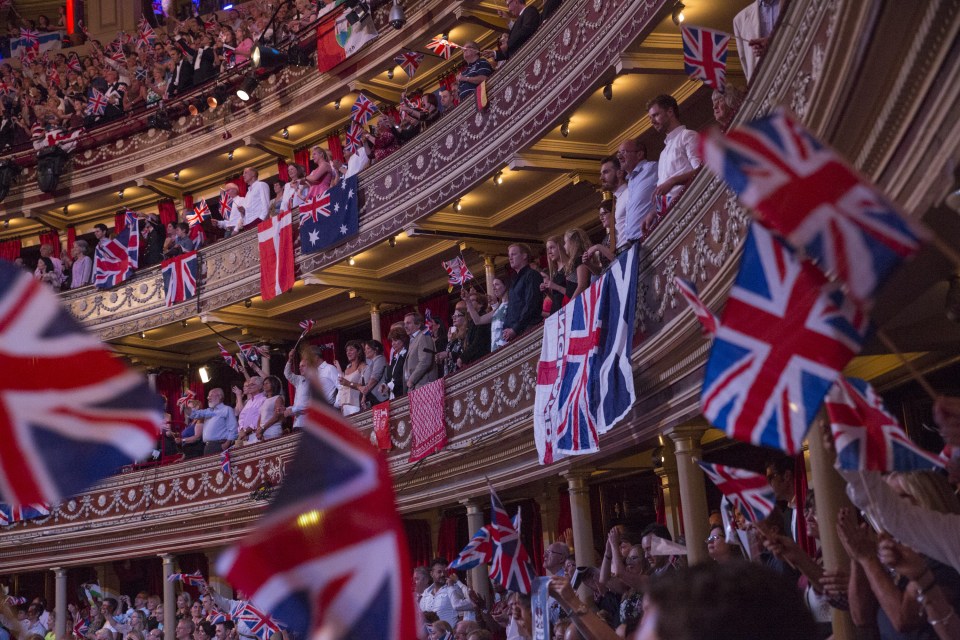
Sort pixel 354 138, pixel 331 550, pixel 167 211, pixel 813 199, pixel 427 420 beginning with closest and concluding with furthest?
1. pixel 331 550
2. pixel 813 199
3. pixel 427 420
4. pixel 354 138
5. pixel 167 211

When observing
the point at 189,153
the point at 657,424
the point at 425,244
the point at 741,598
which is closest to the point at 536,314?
the point at 657,424

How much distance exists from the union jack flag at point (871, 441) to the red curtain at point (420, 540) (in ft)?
43.8

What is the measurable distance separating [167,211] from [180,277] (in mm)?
3294

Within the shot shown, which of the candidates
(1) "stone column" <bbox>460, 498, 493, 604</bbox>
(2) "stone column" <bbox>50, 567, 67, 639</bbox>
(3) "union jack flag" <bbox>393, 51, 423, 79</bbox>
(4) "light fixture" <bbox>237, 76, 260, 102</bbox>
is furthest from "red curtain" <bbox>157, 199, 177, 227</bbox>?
(1) "stone column" <bbox>460, 498, 493, 604</bbox>

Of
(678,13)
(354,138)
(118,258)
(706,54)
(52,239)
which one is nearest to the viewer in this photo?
(706,54)

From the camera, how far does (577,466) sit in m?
11.5

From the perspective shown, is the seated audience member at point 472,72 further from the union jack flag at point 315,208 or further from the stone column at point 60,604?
the stone column at point 60,604

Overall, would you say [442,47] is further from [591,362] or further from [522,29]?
[591,362]

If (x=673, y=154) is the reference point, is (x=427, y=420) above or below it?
below

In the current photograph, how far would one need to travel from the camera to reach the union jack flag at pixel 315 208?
17453 mm

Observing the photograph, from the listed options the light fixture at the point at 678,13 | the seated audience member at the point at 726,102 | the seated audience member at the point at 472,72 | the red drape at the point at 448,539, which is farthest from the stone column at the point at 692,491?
the red drape at the point at 448,539

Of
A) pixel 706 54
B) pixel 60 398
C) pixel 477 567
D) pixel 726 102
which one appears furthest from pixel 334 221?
pixel 60 398

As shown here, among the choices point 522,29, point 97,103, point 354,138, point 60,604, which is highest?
point 97,103

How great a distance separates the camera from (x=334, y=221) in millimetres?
17219
